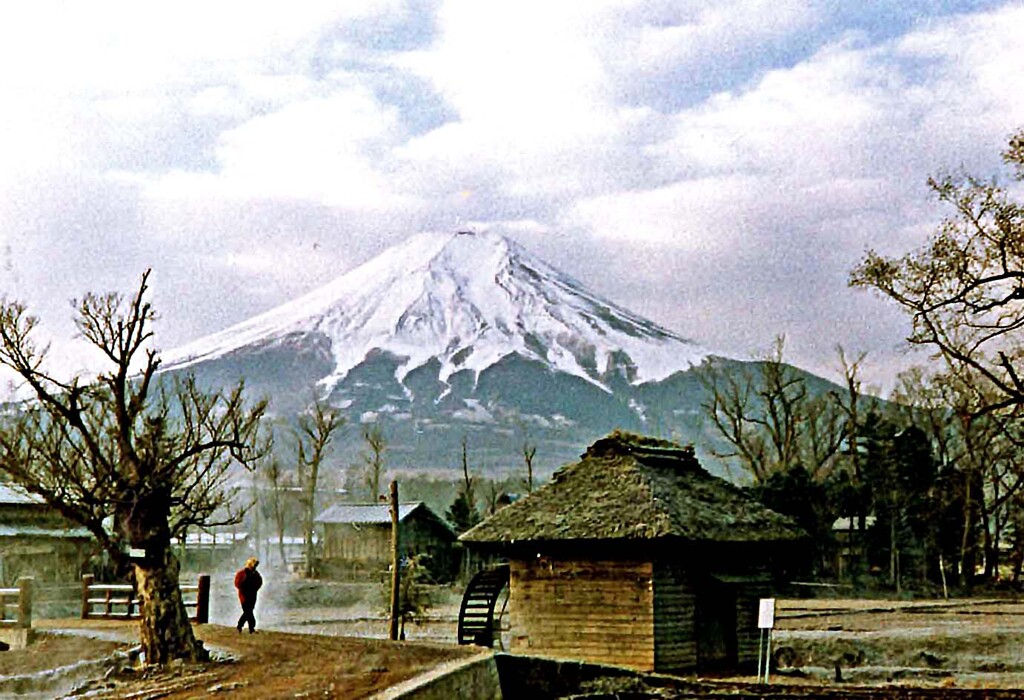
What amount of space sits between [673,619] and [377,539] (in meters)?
50.9

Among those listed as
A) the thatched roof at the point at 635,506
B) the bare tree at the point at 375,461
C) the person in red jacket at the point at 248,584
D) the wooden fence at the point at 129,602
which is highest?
the bare tree at the point at 375,461

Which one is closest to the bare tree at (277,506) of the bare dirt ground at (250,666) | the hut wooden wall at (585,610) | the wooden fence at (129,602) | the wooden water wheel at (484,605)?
the wooden fence at (129,602)

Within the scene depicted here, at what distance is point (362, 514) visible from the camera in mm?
81125

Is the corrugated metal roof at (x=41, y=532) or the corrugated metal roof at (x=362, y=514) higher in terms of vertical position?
the corrugated metal roof at (x=362, y=514)

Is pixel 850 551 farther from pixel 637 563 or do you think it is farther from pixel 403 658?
pixel 403 658

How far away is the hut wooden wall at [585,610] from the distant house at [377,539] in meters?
42.2

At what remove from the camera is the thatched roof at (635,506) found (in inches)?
1198

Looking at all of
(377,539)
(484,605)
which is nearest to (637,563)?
(484,605)

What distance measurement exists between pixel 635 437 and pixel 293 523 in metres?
129

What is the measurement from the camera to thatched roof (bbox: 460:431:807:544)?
99.9ft

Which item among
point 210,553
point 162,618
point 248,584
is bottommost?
point 210,553

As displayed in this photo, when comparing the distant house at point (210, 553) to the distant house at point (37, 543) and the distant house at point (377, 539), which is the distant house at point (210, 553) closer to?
the distant house at point (377, 539)

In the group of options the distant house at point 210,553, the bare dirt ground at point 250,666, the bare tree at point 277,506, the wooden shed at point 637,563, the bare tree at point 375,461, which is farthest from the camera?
the bare tree at point 375,461

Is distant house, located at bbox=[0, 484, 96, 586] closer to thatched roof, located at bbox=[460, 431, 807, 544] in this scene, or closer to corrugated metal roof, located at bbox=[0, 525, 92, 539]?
corrugated metal roof, located at bbox=[0, 525, 92, 539]
